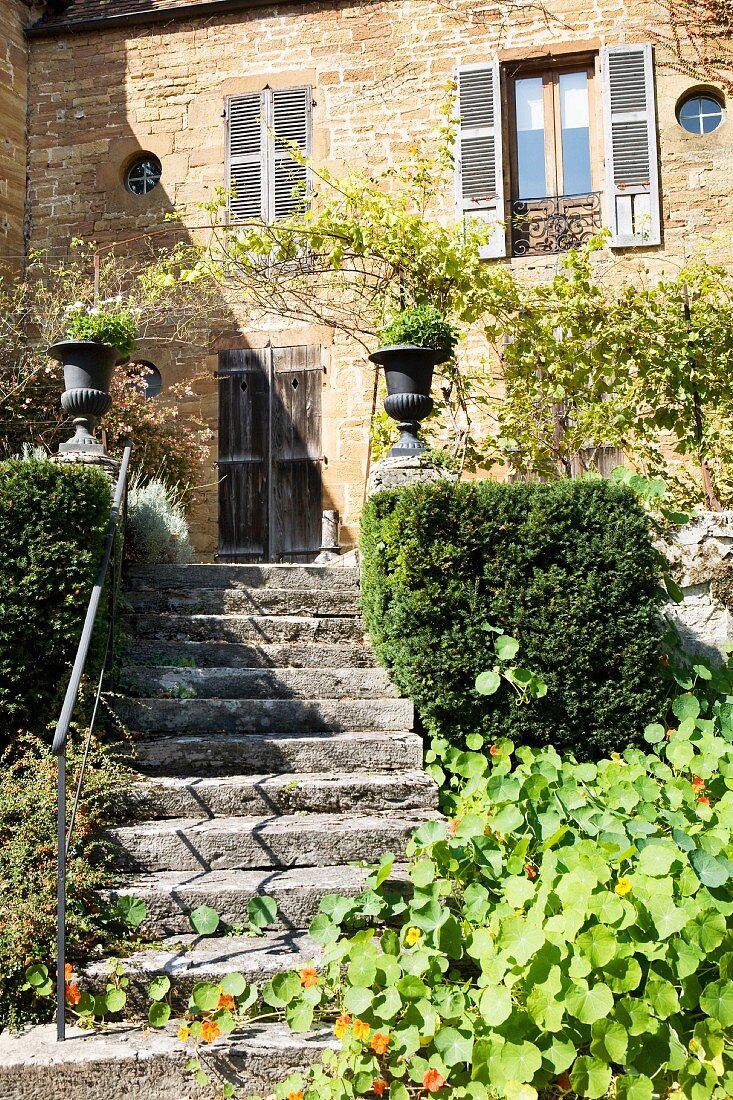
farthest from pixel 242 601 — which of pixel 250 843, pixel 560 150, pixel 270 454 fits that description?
pixel 560 150

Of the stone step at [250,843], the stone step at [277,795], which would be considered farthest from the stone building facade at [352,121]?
the stone step at [250,843]

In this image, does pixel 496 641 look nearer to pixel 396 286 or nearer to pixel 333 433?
pixel 396 286

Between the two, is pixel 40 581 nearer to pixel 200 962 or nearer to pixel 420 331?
pixel 200 962

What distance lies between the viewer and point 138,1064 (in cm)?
266

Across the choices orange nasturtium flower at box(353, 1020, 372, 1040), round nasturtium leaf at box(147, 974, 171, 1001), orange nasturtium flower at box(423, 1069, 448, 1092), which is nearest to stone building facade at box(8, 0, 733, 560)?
round nasturtium leaf at box(147, 974, 171, 1001)

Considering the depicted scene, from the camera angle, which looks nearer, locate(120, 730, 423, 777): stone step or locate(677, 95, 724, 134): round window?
locate(120, 730, 423, 777): stone step

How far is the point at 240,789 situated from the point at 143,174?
7.16 metres

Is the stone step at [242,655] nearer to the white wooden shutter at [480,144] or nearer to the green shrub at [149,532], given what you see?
the green shrub at [149,532]

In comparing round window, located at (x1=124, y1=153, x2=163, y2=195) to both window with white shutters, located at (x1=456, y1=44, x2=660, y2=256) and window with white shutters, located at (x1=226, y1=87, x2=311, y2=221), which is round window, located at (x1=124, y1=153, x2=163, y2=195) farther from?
window with white shutters, located at (x1=456, y1=44, x2=660, y2=256)

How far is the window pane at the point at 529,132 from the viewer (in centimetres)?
855

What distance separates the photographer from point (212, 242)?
27.9ft

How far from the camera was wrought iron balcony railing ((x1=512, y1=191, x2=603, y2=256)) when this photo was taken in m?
8.26

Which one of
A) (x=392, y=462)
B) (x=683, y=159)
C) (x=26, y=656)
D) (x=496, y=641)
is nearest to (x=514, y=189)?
(x=683, y=159)

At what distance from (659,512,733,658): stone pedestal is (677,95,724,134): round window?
4731 mm
